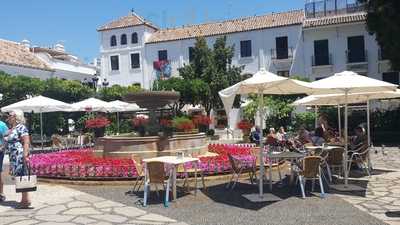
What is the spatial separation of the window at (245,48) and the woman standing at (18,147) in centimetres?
3489

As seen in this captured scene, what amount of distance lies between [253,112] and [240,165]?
819 inches

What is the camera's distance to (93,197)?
31.9ft

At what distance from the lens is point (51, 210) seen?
859cm

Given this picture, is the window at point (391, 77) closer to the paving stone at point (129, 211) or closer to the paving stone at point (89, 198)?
the paving stone at point (89, 198)

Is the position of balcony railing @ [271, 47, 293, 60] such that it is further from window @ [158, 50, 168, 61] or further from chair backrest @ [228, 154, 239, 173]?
chair backrest @ [228, 154, 239, 173]

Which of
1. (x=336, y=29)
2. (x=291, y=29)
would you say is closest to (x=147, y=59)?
(x=291, y=29)

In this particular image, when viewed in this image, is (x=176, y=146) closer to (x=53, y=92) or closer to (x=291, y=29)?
(x=53, y=92)

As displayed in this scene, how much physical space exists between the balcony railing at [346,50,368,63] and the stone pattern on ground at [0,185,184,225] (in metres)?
31.6

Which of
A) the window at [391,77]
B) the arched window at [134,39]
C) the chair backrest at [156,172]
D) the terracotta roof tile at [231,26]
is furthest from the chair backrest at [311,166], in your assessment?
the arched window at [134,39]

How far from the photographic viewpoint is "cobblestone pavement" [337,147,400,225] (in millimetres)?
7832

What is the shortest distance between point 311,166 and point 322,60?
1211 inches

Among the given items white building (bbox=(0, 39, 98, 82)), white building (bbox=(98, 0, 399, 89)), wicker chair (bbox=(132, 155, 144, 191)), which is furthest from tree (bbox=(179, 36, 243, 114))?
wicker chair (bbox=(132, 155, 144, 191))

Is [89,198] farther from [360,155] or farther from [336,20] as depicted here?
[336,20]

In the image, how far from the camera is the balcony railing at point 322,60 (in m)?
38.4
